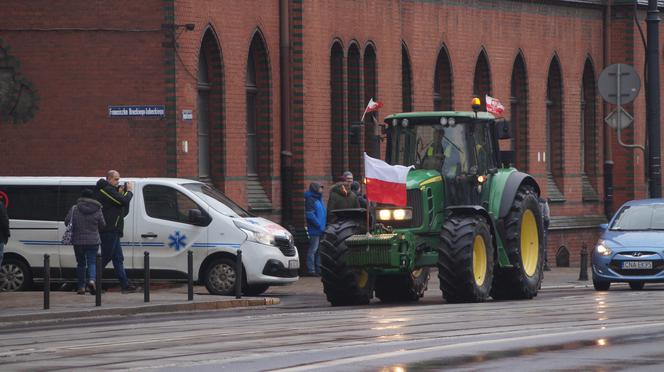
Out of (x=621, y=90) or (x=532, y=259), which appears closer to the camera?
(x=532, y=259)

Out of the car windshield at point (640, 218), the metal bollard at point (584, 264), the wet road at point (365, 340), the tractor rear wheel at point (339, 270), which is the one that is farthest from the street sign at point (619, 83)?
the tractor rear wheel at point (339, 270)

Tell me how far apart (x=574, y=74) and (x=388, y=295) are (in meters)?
23.4

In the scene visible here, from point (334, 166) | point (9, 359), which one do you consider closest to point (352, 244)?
point (9, 359)

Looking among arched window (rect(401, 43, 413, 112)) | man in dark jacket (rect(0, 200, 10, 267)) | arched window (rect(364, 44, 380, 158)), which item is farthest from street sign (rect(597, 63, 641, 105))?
man in dark jacket (rect(0, 200, 10, 267))

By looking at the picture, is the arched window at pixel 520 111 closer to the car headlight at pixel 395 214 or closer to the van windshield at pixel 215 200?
the van windshield at pixel 215 200

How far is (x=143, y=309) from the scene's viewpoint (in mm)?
23578

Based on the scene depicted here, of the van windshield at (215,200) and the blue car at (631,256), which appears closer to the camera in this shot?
the van windshield at (215,200)

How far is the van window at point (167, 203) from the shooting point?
27312 millimetres

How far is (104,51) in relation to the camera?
3234 centimetres

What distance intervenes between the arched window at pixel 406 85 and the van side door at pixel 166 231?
45.5 ft

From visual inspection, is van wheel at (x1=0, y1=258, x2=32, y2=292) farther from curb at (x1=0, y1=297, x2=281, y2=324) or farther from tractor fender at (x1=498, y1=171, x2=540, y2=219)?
tractor fender at (x1=498, y1=171, x2=540, y2=219)

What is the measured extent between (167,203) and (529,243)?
17.4 ft

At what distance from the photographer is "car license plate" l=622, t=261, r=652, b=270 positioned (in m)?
28.2

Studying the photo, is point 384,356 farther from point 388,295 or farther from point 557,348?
point 388,295
